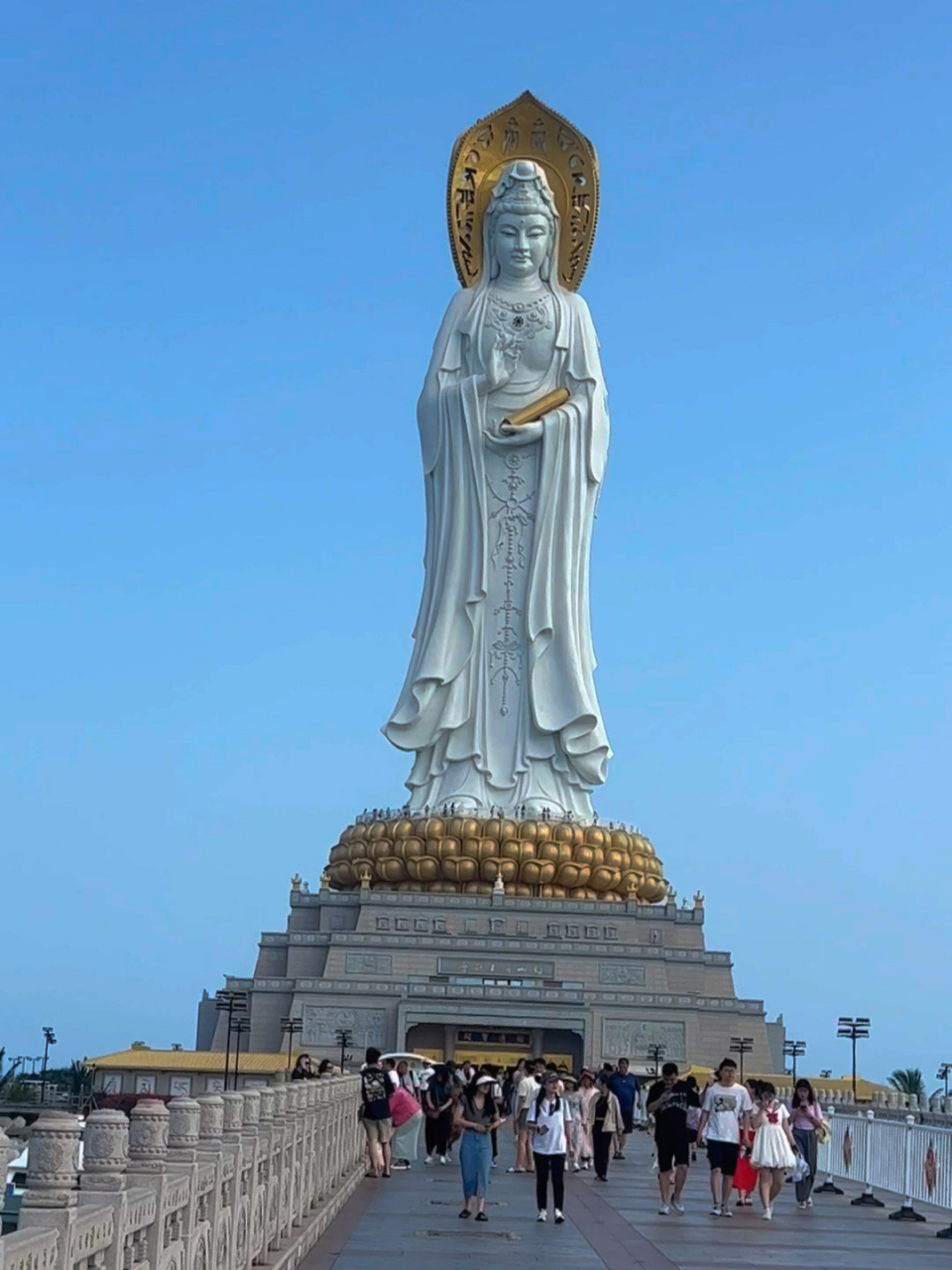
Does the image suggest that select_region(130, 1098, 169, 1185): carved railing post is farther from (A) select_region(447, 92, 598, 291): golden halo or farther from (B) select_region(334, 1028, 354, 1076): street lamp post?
(A) select_region(447, 92, 598, 291): golden halo

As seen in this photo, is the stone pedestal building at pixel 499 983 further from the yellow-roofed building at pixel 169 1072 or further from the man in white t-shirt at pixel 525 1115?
the man in white t-shirt at pixel 525 1115

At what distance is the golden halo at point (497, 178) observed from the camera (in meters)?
36.2

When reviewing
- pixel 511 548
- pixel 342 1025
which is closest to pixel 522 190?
pixel 511 548

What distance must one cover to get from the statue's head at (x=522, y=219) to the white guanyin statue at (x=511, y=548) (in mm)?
38

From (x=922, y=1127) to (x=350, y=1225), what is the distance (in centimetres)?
504

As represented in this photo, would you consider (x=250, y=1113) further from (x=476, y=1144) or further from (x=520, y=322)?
(x=520, y=322)

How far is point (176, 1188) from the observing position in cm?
523

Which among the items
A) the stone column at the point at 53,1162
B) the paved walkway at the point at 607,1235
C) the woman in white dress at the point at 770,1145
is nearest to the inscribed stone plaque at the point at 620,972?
the paved walkway at the point at 607,1235

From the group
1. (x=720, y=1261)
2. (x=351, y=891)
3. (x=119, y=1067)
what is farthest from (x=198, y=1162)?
(x=351, y=891)

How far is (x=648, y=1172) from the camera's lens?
59.0 ft

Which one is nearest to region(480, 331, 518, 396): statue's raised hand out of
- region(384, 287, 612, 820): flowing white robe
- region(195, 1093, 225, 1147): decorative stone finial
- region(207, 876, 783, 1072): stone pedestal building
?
Result: region(384, 287, 612, 820): flowing white robe

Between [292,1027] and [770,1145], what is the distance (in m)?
18.0

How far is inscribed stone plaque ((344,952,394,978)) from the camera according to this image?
104ft

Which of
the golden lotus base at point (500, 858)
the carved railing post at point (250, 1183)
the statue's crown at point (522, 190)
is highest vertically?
the statue's crown at point (522, 190)
